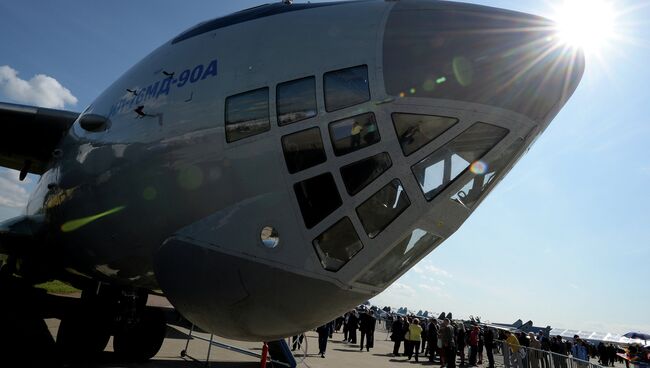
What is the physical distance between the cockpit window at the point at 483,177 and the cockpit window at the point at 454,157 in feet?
0.35

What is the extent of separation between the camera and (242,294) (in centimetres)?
381

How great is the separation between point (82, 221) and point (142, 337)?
406 centimetres

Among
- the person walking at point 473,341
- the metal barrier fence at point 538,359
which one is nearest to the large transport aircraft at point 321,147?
the metal barrier fence at point 538,359

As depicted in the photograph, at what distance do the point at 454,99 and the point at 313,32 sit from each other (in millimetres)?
1520

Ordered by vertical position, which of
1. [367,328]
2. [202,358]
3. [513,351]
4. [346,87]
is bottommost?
[202,358]

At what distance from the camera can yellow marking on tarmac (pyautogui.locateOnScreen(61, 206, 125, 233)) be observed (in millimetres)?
4961

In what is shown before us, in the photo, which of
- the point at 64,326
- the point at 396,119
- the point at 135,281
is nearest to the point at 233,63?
the point at 396,119

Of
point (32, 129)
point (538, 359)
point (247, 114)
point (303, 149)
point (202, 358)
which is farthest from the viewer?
point (538, 359)

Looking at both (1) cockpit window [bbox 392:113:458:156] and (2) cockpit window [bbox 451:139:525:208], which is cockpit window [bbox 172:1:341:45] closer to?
(1) cockpit window [bbox 392:113:458:156]

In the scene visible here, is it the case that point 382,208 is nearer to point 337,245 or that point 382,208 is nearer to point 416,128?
point 337,245

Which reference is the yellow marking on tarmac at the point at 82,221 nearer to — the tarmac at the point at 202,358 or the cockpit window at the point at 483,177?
the tarmac at the point at 202,358

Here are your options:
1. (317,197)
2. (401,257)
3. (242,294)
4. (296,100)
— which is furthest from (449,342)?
(296,100)

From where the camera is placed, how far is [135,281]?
223 inches

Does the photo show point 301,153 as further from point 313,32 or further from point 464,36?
point 464,36
